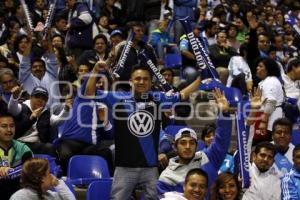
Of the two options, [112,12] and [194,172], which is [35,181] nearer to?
[194,172]

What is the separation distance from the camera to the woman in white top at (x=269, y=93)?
387 inches

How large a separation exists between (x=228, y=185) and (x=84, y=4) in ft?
22.1

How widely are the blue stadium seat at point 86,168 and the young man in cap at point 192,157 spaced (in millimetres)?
1129

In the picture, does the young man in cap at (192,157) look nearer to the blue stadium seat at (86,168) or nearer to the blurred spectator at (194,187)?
the blurred spectator at (194,187)

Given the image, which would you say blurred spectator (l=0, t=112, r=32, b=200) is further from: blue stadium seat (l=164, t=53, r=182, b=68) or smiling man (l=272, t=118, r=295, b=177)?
blue stadium seat (l=164, t=53, r=182, b=68)

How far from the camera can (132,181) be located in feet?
24.1

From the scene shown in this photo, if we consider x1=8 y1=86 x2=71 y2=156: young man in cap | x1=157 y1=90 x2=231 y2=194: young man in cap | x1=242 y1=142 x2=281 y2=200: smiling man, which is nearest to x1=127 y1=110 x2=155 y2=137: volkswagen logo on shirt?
x1=157 y1=90 x2=231 y2=194: young man in cap

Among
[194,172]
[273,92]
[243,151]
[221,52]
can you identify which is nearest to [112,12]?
[221,52]

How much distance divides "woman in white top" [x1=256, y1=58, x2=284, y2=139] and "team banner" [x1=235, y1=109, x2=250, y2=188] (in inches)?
63.9

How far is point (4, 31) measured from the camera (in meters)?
13.3

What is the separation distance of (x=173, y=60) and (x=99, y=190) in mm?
6731

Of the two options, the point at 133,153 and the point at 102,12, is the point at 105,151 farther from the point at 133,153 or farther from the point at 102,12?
the point at 102,12

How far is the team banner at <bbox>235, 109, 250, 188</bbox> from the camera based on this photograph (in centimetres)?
760

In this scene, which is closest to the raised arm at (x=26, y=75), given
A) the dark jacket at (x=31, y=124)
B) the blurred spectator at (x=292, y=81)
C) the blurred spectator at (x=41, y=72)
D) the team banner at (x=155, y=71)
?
the blurred spectator at (x=41, y=72)
